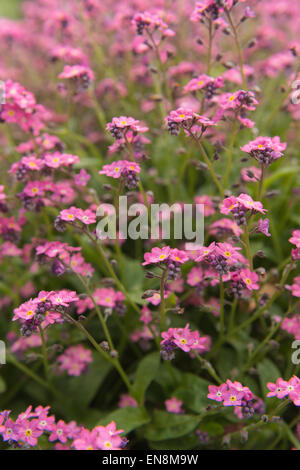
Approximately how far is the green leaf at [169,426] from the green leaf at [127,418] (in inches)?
2.7

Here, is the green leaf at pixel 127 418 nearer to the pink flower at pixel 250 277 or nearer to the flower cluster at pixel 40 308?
the flower cluster at pixel 40 308

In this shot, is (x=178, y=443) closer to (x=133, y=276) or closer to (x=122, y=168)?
(x=133, y=276)

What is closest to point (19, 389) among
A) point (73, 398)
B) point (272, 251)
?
point (73, 398)

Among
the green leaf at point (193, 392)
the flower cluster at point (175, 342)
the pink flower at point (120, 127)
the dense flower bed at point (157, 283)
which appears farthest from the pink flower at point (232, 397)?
the pink flower at point (120, 127)

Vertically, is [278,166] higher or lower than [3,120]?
lower

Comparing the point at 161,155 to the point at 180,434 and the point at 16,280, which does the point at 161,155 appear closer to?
the point at 16,280

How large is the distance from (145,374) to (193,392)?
11.5 inches

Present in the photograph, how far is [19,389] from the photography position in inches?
119

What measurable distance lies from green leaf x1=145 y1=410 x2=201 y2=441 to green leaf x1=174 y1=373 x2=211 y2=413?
9 cm

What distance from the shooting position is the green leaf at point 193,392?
2.53 meters

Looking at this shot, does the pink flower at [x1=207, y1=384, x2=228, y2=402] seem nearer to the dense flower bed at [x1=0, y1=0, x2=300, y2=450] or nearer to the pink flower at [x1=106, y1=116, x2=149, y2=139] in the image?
the dense flower bed at [x1=0, y1=0, x2=300, y2=450]

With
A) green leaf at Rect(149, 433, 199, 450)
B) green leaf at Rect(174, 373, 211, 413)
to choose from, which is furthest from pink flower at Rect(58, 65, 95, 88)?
green leaf at Rect(149, 433, 199, 450)

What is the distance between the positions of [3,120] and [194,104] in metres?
1.64

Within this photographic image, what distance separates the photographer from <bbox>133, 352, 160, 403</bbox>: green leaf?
2.55 meters
